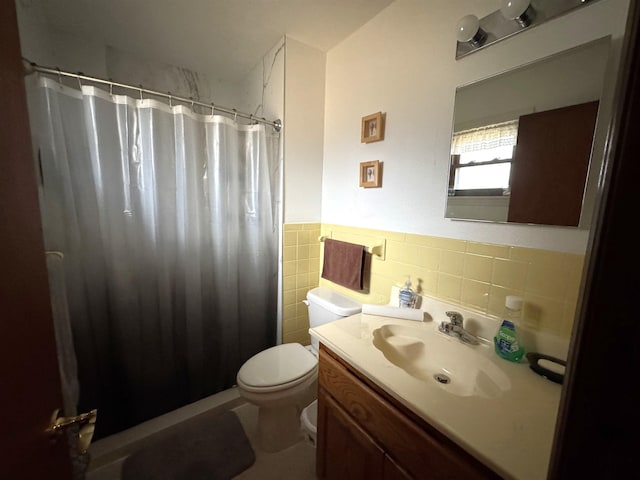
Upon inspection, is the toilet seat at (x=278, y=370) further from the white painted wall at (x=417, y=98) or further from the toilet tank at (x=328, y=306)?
the white painted wall at (x=417, y=98)

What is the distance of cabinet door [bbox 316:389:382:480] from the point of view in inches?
32.2

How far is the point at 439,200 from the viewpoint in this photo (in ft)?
3.71

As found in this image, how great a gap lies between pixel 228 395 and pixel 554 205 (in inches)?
79.5

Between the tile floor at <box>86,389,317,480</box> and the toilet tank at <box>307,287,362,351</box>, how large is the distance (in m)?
0.55

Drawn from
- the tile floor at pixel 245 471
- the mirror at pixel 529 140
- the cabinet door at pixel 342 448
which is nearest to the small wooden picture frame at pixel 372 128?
the mirror at pixel 529 140

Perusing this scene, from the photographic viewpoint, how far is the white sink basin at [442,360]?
32.8 inches

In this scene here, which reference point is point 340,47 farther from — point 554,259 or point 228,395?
point 228,395

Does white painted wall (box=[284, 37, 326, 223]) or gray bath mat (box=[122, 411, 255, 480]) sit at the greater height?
white painted wall (box=[284, 37, 326, 223])

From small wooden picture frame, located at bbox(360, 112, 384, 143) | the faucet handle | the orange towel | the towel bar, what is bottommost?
the faucet handle

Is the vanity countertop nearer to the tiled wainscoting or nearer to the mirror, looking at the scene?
the tiled wainscoting

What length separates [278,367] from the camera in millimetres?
1338

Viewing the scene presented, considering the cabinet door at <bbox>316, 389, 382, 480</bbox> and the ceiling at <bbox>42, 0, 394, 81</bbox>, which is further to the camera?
the ceiling at <bbox>42, 0, 394, 81</bbox>

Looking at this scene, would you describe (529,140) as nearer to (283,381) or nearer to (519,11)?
(519,11)

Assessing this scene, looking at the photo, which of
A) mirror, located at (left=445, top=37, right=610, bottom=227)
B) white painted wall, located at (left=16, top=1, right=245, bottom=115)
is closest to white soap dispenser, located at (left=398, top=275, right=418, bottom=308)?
mirror, located at (left=445, top=37, right=610, bottom=227)
